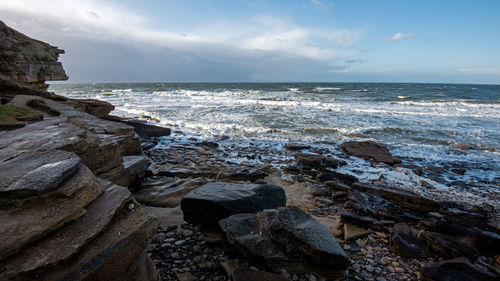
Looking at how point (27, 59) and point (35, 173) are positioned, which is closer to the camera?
point (35, 173)

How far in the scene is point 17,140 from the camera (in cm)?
358

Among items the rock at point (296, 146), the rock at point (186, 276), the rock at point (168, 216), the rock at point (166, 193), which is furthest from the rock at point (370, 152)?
the rock at point (186, 276)

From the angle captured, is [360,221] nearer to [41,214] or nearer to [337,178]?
[337,178]

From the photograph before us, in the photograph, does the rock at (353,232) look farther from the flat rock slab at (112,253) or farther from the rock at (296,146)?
the rock at (296,146)

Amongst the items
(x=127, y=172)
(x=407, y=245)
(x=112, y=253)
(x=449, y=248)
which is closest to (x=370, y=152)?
(x=449, y=248)

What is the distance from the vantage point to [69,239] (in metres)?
1.94

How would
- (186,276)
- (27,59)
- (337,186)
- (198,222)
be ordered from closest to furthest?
(186,276) < (198,222) < (337,186) < (27,59)

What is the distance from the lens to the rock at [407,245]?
3.51 meters

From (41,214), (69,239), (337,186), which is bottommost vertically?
(337,186)

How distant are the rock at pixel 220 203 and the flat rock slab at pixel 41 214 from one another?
58.7 inches

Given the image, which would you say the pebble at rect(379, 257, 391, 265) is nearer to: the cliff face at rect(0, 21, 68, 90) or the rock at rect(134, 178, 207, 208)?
the rock at rect(134, 178, 207, 208)

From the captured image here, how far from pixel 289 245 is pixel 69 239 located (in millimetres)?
2170

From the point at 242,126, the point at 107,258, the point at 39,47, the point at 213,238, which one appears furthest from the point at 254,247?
the point at 39,47

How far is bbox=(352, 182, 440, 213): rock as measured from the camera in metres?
5.12
